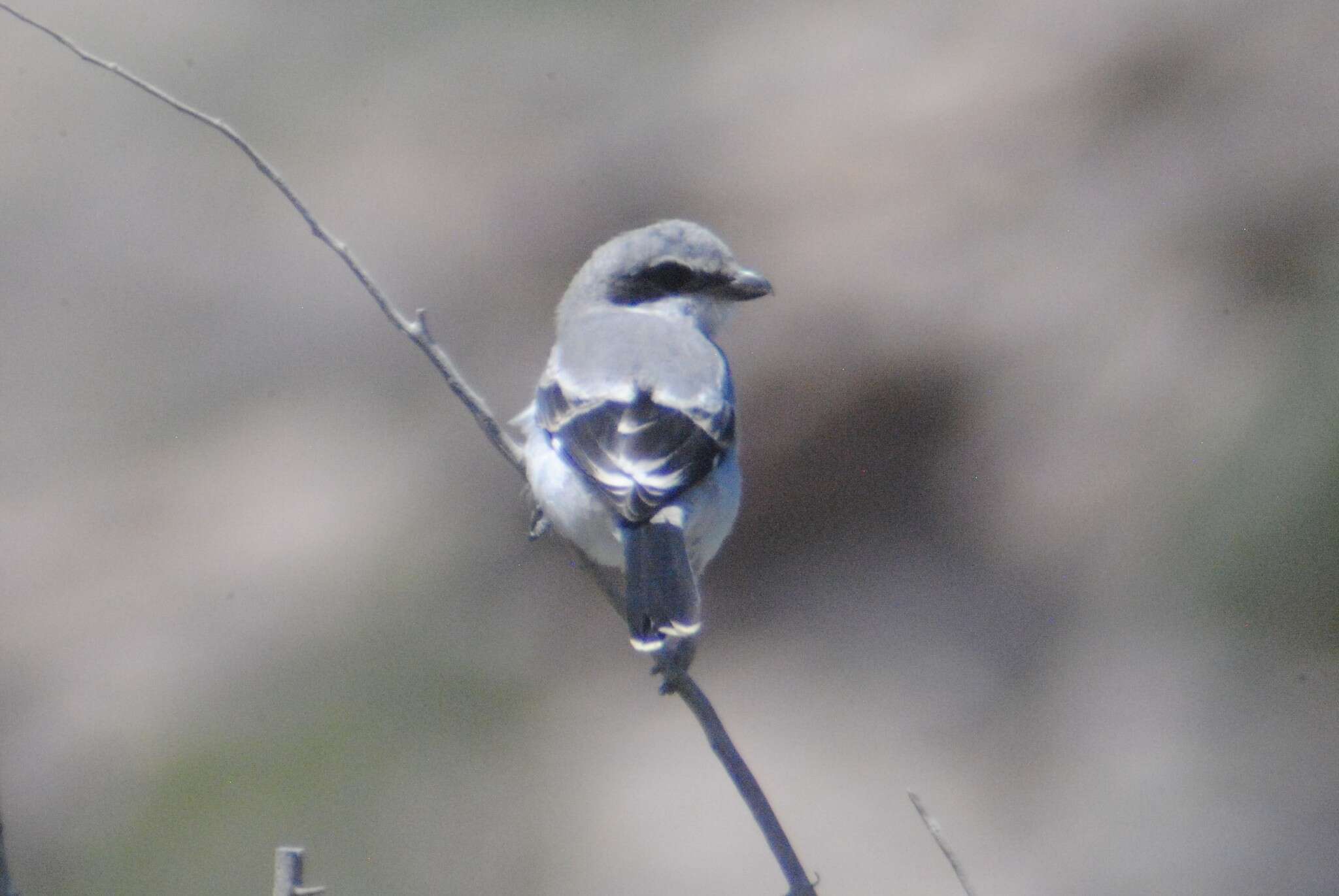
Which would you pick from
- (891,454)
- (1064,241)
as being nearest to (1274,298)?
(1064,241)

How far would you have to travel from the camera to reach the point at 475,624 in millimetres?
6875

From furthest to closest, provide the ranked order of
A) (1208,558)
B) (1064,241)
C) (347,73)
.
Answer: (347,73) < (1064,241) < (1208,558)

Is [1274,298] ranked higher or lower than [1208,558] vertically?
higher

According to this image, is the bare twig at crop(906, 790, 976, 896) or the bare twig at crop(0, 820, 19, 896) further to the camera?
the bare twig at crop(906, 790, 976, 896)

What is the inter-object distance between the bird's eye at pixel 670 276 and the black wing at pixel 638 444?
0.60 metres

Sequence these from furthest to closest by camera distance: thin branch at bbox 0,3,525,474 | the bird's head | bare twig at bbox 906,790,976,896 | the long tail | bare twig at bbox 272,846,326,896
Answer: the bird's head → the long tail → thin branch at bbox 0,3,525,474 → bare twig at bbox 906,790,976,896 → bare twig at bbox 272,846,326,896

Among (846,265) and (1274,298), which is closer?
(1274,298)

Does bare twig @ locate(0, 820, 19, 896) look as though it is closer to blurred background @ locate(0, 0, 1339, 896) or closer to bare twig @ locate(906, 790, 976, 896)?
bare twig @ locate(906, 790, 976, 896)

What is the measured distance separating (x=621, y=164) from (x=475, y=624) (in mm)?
2973

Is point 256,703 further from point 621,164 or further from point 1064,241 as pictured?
point 1064,241

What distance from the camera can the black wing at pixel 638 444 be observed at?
3074 millimetres

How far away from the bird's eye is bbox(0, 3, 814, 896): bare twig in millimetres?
839

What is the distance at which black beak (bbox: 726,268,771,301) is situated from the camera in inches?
156

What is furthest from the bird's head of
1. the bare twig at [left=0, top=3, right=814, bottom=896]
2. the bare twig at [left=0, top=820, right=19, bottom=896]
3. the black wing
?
the bare twig at [left=0, top=820, right=19, bottom=896]
